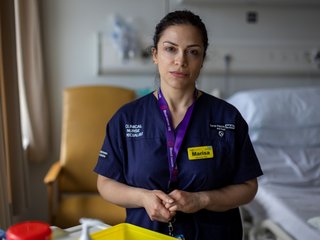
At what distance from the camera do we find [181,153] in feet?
4.14

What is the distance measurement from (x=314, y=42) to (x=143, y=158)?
235 cm

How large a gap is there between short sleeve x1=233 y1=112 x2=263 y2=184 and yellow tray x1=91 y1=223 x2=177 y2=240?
39cm

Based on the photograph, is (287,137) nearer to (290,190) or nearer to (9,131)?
(290,190)

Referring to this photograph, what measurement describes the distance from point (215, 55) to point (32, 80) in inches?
53.2

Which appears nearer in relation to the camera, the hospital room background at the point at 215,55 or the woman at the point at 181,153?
the woman at the point at 181,153

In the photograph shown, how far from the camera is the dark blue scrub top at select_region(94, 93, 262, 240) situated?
126 cm

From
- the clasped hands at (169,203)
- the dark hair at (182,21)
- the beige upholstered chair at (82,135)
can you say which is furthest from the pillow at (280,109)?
the clasped hands at (169,203)

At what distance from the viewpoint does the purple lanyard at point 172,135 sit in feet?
4.11

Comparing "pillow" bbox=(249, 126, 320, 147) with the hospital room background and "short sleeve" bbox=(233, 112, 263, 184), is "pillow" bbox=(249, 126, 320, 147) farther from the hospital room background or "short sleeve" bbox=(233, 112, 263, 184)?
"short sleeve" bbox=(233, 112, 263, 184)

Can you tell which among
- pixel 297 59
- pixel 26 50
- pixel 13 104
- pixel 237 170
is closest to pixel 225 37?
pixel 297 59

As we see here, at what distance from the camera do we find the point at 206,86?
308 centimetres

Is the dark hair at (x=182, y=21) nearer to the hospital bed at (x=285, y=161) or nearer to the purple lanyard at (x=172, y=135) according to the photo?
the purple lanyard at (x=172, y=135)

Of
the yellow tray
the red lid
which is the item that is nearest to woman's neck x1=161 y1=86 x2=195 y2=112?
the yellow tray

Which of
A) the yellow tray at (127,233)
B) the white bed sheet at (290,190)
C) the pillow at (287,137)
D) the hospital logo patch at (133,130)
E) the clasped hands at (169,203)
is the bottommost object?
the white bed sheet at (290,190)
